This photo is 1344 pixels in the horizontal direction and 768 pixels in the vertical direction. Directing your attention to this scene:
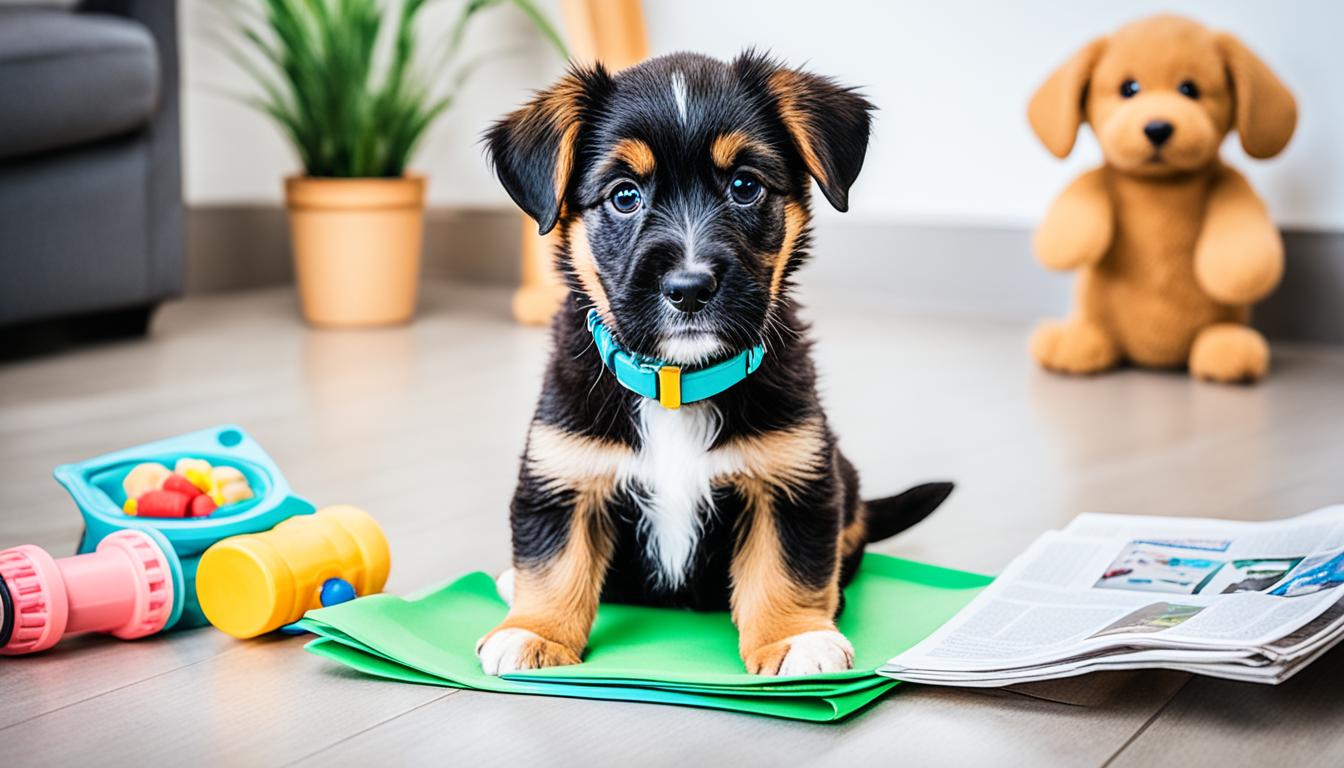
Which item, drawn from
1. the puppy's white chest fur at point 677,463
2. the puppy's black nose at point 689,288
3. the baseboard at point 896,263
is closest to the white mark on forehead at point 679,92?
the puppy's black nose at point 689,288

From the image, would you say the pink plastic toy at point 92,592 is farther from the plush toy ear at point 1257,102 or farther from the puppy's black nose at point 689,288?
the plush toy ear at point 1257,102

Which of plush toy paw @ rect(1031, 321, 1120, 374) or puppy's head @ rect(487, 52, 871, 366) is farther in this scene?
plush toy paw @ rect(1031, 321, 1120, 374)

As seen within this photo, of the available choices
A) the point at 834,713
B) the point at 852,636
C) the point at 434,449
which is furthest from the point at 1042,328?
the point at 834,713

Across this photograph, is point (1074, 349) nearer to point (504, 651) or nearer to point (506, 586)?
point (506, 586)

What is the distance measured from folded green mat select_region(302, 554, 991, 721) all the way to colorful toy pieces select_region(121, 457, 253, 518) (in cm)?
29

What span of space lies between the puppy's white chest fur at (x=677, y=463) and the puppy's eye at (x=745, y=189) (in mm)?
220

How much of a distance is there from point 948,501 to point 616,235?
1.00m

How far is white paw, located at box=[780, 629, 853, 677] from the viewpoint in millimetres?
1402

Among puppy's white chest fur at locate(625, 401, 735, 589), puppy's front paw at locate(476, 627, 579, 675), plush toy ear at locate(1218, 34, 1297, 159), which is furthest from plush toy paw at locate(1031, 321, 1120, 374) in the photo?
puppy's front paw at locate(476, 627, 579, 675)

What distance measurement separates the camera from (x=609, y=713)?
1.37 m

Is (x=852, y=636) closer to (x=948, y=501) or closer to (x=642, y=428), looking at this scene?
(x=642, y=428)

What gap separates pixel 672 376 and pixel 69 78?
2355 mm

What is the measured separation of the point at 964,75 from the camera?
4047 mm

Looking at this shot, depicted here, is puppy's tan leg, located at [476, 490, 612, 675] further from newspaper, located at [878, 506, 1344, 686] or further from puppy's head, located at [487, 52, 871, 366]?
newspaper, located at [878, 506, 1344, 686]
